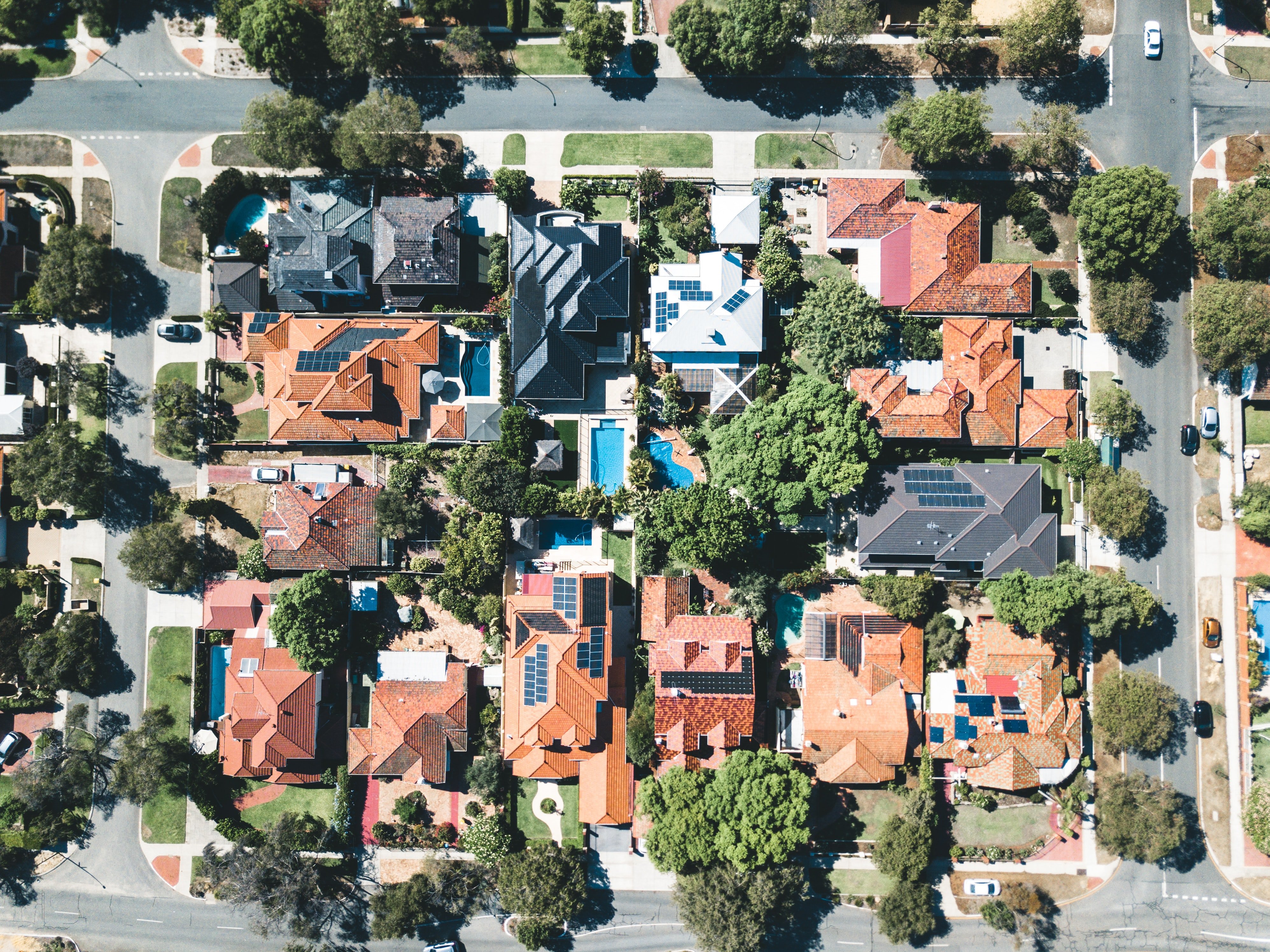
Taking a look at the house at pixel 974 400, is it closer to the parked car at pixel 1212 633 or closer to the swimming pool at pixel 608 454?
the parked car at pixel 1212 633

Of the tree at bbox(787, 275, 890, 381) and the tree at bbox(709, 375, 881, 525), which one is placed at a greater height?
the tree at bbox(787, 275, 890, 381)

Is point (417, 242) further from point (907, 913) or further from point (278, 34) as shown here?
point (907, 913)

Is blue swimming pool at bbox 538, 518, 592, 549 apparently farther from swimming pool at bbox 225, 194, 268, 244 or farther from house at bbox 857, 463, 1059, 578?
swimming pool at bbox 225, 194, 268, 244

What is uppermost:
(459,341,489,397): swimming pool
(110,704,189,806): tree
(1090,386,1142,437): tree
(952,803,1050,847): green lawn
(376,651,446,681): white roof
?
(459,341,489,397): swimming pool

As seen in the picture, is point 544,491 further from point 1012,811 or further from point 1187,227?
point 1187,227

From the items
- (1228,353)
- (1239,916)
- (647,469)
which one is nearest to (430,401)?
(647,469)

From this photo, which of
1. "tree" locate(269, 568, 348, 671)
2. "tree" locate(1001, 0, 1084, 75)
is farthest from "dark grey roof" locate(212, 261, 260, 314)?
"tree" locate(1001, 0, 1084, 75)
